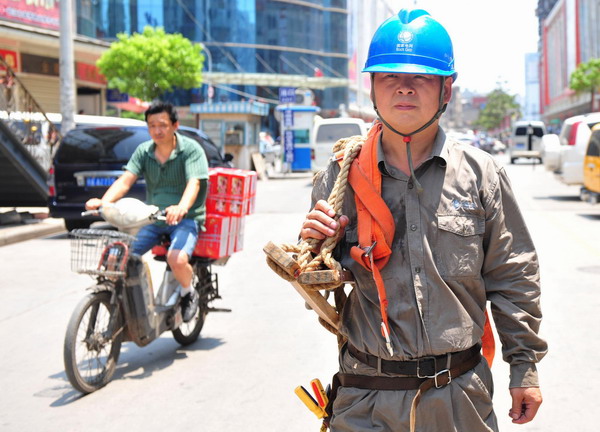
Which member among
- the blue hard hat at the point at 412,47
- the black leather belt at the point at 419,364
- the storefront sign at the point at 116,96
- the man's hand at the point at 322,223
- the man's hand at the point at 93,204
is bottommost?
the black leather belt at the point at 419,364

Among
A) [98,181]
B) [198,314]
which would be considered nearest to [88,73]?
[98,181]

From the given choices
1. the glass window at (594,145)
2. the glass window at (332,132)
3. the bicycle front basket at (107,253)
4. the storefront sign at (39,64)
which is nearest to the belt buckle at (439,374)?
the bicycle front basket at (107,253)

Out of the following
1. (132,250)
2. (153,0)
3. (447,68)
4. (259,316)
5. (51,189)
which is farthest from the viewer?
(153,0)

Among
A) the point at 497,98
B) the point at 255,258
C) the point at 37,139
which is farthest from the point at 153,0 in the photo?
the point at 497,98

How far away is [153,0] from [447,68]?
67288 millimetres

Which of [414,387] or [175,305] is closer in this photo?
[414,387]

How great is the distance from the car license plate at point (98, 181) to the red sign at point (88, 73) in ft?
76.7

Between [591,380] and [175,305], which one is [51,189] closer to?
[175,305]

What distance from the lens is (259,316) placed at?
7887 millimetres

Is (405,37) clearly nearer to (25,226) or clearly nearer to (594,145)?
(25,226)

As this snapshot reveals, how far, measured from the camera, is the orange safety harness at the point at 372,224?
2549 mm

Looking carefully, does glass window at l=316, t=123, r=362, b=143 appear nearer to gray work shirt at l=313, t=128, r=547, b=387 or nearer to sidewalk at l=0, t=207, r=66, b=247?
sidewalk at l=0, t=207, r=66, b=247

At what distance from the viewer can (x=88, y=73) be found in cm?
3738

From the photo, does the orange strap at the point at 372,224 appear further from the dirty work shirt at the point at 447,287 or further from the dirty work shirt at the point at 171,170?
the dirty work shirt at the point at 171,170
